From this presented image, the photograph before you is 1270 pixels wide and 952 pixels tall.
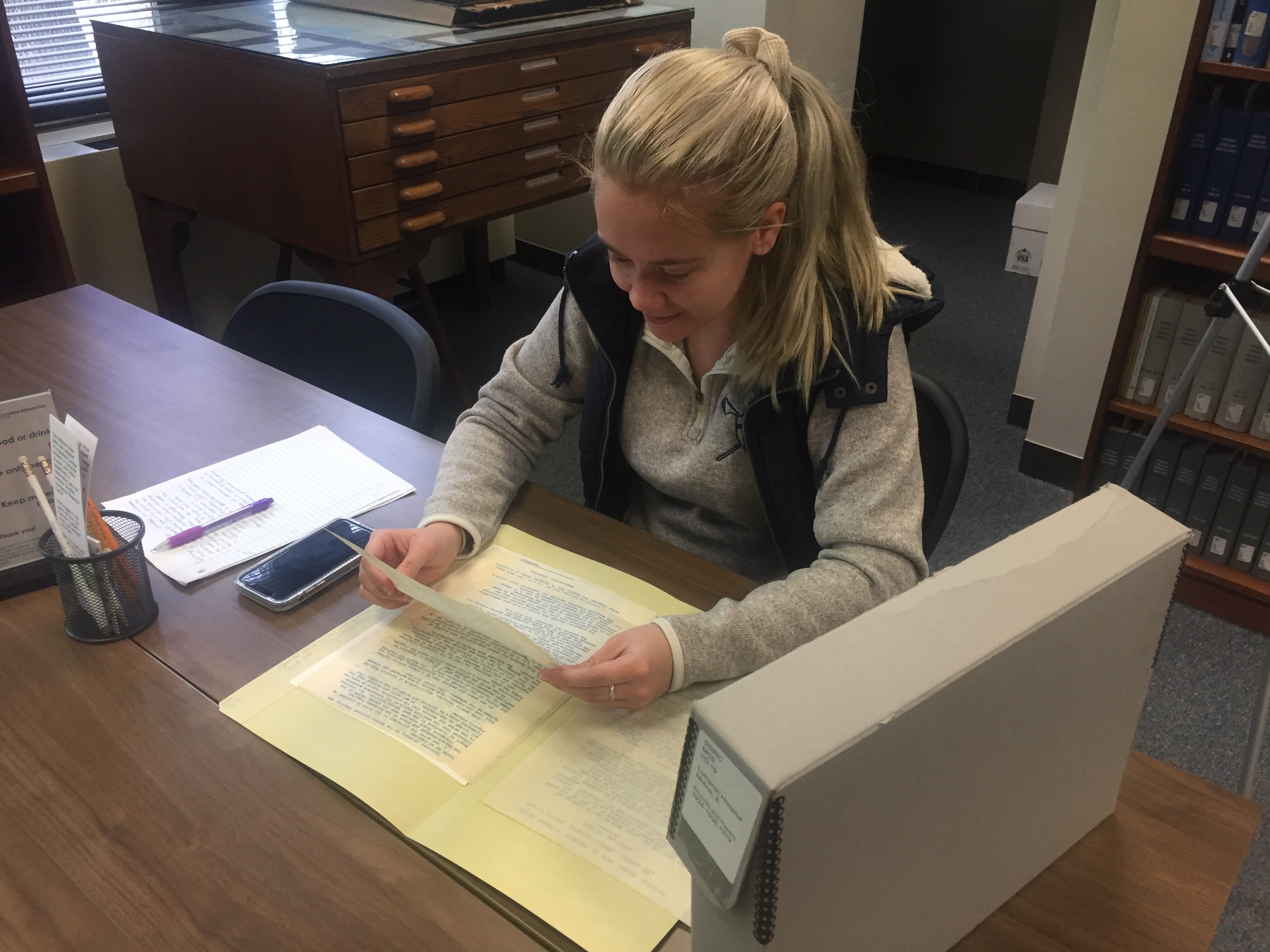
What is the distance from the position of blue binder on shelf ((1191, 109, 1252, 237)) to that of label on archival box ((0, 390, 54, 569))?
1.94 metres

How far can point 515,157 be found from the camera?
90.6 inches

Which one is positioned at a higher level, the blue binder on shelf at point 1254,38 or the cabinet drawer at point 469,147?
the blue binder on shelf at point 1254,38

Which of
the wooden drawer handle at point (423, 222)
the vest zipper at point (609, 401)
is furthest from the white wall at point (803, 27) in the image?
the vest zipper at point (609, 401)

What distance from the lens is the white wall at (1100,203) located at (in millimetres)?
1946

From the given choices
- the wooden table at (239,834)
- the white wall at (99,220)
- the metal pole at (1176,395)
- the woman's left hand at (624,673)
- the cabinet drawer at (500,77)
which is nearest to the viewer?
the wooden table at (239,834)

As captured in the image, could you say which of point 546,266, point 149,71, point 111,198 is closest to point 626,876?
point 149,71

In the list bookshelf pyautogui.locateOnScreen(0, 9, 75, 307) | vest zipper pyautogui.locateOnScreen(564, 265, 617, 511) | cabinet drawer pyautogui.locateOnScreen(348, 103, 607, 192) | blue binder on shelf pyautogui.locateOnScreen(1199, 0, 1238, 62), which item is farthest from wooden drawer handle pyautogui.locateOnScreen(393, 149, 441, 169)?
blue binder on shelf pyautogui.locateOnScreen(1199, 0, 1238, 62)

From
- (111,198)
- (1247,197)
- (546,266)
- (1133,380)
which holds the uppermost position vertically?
(1247,197)

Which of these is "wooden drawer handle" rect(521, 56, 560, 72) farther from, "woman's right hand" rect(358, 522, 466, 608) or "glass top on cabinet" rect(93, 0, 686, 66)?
"woman's right hand" rect(358, 522, 466, 608)

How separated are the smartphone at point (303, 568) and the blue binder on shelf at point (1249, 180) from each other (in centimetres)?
172

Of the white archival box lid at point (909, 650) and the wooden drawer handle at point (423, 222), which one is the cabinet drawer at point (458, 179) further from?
the white archival box lid at point (909, 650)

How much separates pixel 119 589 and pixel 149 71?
1750mm

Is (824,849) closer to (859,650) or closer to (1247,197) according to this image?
(859,650)

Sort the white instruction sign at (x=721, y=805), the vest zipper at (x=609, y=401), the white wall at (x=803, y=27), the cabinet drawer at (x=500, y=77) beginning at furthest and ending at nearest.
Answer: the white wall at (x=803, y=27), the cabinet drawer at (x=500, y=77), the vest zipper at (x=609, y=401), the white instruction sign at (x=721, y=805)
